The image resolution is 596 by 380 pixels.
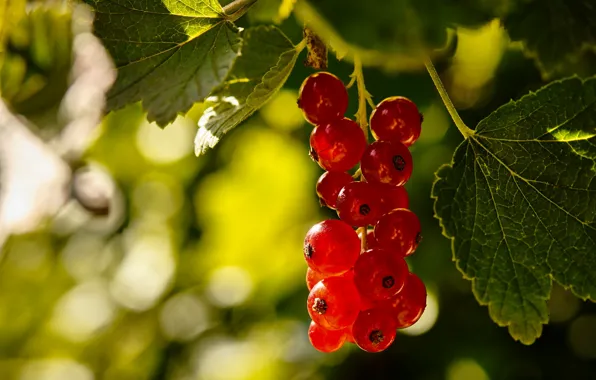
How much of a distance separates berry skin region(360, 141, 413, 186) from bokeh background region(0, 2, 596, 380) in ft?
2.98

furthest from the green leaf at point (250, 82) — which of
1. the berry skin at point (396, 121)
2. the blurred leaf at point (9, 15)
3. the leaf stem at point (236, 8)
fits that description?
the blurred leaf at point (9, 15)

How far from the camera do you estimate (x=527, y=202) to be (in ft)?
3.99

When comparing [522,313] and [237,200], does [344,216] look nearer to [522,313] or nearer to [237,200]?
[522,313]

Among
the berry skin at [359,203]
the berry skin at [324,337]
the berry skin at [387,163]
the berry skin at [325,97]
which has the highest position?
the berry skin at [325,97]

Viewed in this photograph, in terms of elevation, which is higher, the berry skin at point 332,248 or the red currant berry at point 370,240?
the berry skin at point 332,248

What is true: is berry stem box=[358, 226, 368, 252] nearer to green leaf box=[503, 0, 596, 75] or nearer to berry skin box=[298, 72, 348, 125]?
berry skin box=[298, 72, 348, 125]

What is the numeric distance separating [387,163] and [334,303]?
0.83 ft

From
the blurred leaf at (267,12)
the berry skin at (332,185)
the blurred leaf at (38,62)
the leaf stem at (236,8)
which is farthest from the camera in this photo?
the blurred leaf at (38,62)

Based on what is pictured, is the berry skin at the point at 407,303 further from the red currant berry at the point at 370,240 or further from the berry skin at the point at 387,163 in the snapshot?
the berry skin at the point at 387,163

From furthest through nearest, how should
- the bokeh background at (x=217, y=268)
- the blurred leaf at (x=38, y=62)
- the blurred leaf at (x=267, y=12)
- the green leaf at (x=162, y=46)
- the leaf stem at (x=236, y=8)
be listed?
the bokeh background at (x=217, y=268) < the blurred leaf at (x=38, y=62) < the blurred leaf at (x=267, y=12) < the leaf stem at (x=236, y=8) < the green leaf at (x=162, y=46)

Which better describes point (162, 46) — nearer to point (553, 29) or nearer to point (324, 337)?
point (324, 337)

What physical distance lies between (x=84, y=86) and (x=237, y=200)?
132 cm

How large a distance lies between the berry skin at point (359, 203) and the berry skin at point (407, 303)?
0.14 metres

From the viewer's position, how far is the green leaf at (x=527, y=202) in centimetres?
116
